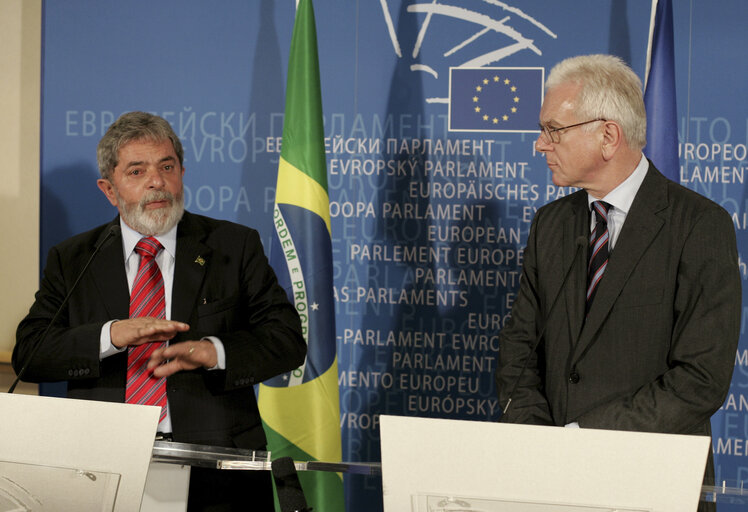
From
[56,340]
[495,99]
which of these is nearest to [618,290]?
[56,340]

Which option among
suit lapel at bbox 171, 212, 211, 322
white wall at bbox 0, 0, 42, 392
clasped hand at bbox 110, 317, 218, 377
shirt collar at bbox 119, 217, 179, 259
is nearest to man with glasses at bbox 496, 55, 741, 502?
clasped hand at bbox 110, 317, 218, 377

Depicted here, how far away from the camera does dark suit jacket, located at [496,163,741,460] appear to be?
196 centimetres

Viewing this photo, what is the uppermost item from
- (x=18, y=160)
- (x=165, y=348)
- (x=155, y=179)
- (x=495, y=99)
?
(x=495, y=99)

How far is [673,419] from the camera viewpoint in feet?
6.37

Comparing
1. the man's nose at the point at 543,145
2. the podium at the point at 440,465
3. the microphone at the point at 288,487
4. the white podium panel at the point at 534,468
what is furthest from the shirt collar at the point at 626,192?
the microphone at the point at 288,487

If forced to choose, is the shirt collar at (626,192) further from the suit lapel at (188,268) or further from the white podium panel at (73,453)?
the white podium panel at (73,453)

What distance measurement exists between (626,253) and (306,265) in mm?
1777

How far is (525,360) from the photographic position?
2258 millimetres

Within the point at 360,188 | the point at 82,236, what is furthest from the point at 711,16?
the point at 82,236

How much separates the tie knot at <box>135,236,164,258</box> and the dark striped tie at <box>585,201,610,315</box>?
1.37 meters

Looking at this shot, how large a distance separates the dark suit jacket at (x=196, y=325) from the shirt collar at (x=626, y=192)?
3.59 feet

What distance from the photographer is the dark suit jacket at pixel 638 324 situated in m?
1.96

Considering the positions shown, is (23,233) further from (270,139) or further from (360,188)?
Answer: (360,188)

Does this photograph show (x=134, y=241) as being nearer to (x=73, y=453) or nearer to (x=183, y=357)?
(x=183, y=357)
